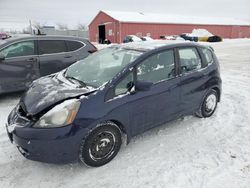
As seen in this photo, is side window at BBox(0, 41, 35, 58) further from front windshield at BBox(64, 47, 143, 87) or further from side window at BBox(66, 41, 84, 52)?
front windshield at BBox(64, 47, 143, 87)

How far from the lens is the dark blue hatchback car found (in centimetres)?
286

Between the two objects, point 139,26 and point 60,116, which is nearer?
point 60,116

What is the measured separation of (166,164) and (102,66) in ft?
6.04

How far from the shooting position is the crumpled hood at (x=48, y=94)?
3035 mm

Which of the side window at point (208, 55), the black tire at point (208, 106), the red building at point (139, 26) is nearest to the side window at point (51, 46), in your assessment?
the side window at point (208, 55)

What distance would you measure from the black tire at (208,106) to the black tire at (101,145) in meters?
2.04

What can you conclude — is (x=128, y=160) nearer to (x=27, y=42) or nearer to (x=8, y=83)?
(x=8, y=83)

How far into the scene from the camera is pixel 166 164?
322 cm

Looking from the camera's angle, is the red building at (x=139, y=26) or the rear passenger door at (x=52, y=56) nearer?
the rear passenger door at (x=52, y=56)

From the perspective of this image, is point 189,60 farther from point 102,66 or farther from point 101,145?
point 101,145

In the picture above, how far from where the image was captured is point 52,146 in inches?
111

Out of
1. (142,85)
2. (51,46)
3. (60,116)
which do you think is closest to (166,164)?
(142,85)

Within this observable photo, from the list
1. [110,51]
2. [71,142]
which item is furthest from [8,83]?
[71,142]

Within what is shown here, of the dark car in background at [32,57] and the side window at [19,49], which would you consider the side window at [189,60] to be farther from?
the side window at [19,49]
